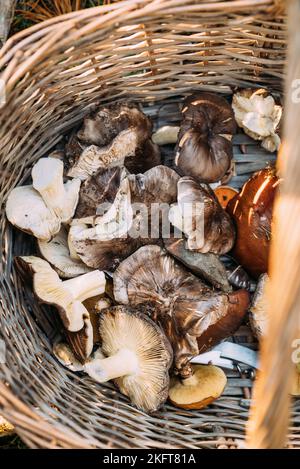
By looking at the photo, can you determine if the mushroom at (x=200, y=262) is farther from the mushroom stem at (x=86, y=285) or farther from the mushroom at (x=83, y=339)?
the mushroom at (x=83, y=339)

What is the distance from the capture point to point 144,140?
242 cm

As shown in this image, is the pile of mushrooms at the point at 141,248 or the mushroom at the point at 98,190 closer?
the pile of mushrooms at the point at 141,248

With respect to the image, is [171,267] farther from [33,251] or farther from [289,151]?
[289,151]

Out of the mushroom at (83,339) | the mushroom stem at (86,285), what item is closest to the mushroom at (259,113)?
the mushroom stem at (86,285)

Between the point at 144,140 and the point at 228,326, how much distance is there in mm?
800

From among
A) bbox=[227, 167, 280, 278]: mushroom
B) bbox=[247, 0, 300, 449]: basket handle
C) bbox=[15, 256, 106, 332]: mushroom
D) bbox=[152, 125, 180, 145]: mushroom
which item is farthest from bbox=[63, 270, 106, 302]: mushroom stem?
bbox=[247, 0, 300, 449]: basket handle

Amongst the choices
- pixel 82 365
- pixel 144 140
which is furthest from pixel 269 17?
pixel 82 365

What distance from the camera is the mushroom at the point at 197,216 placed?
2.22 metres

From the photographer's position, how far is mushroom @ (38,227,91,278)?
233cm

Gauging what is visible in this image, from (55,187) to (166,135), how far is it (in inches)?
23.7

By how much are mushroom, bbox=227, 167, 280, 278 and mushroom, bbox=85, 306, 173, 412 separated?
1.61 feet

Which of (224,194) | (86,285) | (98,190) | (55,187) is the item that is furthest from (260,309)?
(55,187)

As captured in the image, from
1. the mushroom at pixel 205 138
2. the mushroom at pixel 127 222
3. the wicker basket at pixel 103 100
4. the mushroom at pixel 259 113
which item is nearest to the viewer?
the wicker basket at pixel 103 100

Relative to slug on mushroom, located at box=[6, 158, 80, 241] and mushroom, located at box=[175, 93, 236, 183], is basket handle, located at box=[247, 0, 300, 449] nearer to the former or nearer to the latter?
mushroom, located at box=[175, 93, 236, 183]
